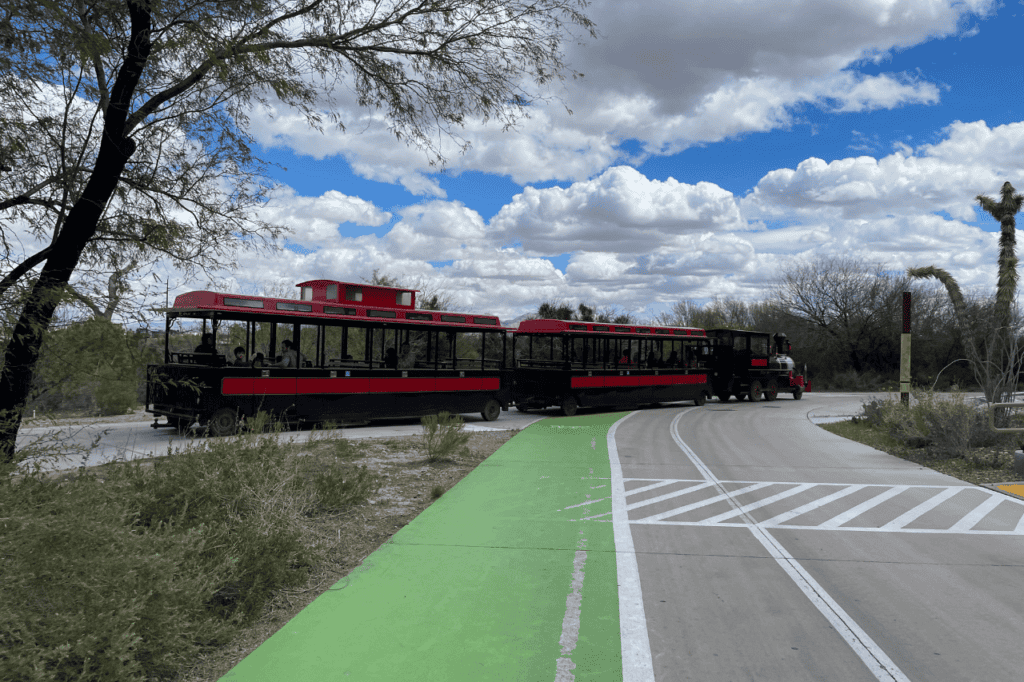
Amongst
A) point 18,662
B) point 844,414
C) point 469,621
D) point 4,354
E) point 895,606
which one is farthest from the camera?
point 844,414

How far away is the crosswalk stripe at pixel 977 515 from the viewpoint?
25.8 ft

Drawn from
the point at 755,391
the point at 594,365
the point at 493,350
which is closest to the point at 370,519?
the point at 493,350

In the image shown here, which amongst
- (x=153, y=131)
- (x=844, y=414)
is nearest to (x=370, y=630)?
(x=153, y=131)

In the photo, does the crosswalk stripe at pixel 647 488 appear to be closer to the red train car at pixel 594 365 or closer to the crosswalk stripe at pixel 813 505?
the crosswalk stripe at pixel 813 505

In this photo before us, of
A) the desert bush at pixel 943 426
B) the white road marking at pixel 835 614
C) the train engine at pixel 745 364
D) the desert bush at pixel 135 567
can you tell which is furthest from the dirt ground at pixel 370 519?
the train engine at pixel 745 364

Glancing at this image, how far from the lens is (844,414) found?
77.6ft

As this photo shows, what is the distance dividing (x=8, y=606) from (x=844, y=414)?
79.9 ft

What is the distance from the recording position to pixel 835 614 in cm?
509

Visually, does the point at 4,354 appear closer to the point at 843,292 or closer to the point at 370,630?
the point at 370,630

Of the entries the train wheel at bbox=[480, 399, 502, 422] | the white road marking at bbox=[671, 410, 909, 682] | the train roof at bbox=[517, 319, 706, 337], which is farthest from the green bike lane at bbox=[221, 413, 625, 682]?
the train roof at bbox=[517, 319, 706, 337]

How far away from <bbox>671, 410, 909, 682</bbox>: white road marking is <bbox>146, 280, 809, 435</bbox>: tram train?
689 centimetres

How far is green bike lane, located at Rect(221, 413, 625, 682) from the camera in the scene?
13.5ft

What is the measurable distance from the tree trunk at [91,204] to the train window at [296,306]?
688cm

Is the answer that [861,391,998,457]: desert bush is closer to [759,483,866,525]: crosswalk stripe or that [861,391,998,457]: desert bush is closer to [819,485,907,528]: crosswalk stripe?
[819,485,907,528]: crosswalk stripe
